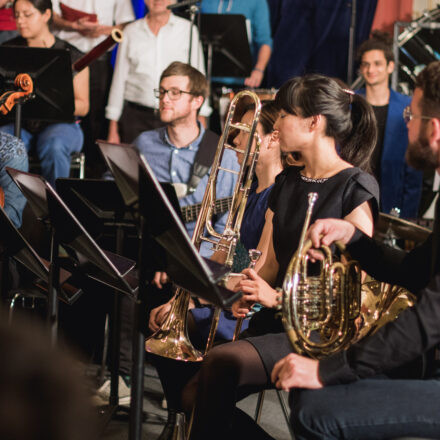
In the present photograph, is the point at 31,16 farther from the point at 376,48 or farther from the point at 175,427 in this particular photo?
the point at 175,427

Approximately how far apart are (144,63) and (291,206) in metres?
3.32

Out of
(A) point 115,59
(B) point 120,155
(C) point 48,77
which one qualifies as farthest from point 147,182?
(A) point 115,59

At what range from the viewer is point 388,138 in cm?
464

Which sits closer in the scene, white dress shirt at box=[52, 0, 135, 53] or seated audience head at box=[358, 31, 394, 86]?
seated audience head at box=[358, 31, 394, 86]

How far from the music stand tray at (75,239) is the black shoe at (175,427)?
62 cm

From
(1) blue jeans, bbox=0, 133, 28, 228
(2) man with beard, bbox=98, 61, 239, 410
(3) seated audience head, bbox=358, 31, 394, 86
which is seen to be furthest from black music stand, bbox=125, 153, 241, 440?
(3) seated audience head, bbox=358, 31, 394, 86

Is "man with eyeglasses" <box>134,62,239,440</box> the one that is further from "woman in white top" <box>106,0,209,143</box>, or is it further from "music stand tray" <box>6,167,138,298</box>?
"music stand tray" <box>6,167,138,298</box>

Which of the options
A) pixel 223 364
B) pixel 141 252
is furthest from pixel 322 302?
pixel 141 252

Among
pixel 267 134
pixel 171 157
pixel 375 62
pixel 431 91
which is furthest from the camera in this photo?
pixel 375 62

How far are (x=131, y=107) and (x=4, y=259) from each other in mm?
2987

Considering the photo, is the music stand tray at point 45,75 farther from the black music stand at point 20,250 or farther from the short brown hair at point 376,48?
the short brown hair at point 376,48

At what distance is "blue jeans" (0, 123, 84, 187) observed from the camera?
442 cm

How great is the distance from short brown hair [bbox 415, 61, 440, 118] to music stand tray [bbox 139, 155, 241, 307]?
0.69 metres

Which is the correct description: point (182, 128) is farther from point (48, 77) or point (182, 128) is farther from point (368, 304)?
point (368, 304)
